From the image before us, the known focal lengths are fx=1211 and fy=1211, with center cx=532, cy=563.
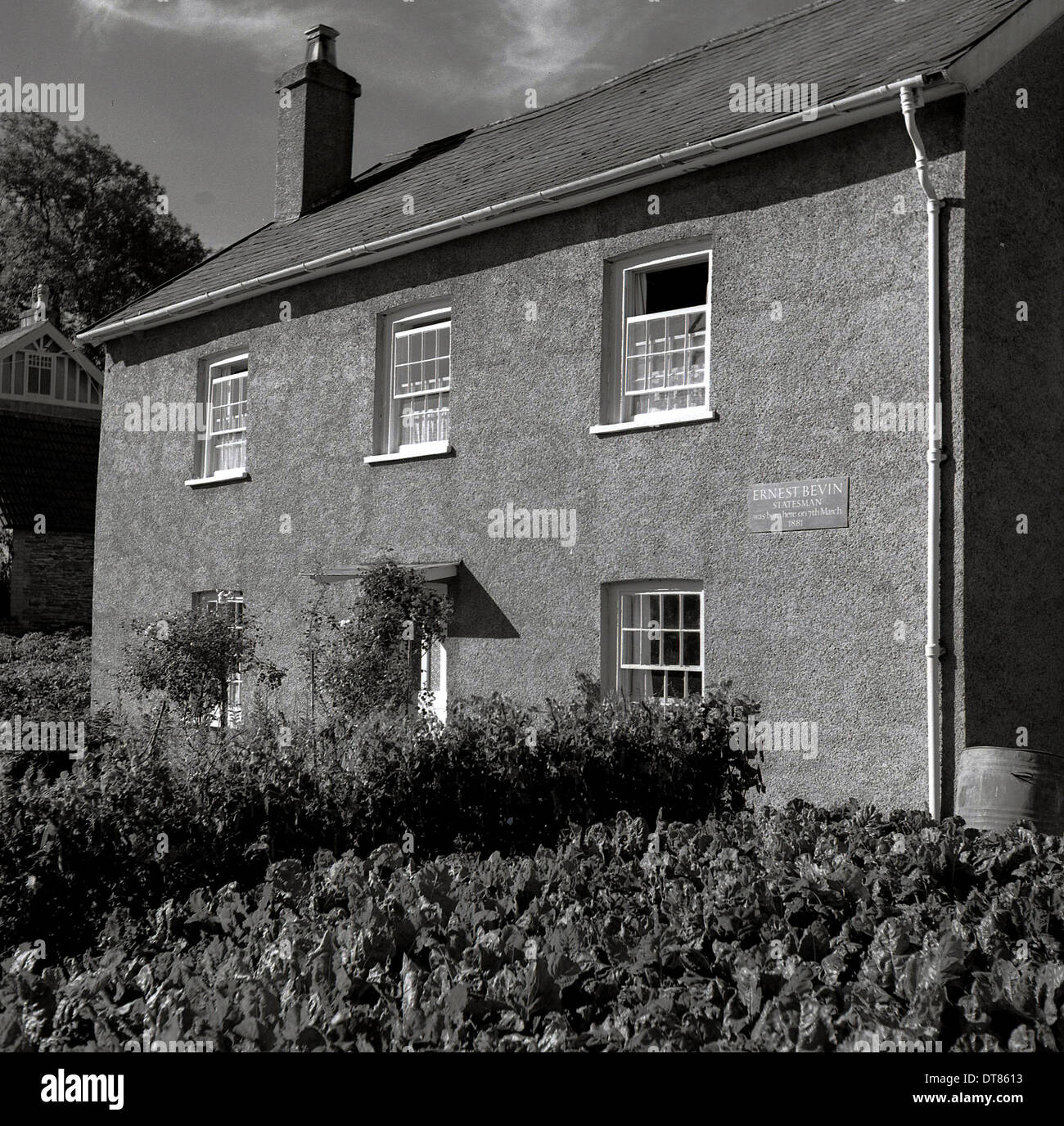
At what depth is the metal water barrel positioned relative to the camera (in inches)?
319

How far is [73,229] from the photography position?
43.8 meters

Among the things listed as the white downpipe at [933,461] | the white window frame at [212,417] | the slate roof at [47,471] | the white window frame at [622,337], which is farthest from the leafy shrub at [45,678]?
the white downpipe at [933,461]

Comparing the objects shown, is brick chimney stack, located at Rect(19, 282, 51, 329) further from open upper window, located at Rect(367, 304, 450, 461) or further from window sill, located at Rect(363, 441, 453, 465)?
window sill, located at Rect(363, 441, 453, 465)

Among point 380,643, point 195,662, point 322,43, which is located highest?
point 322,43

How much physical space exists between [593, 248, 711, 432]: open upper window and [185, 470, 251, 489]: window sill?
6.26 metres

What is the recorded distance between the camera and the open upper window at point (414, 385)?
14.4 m

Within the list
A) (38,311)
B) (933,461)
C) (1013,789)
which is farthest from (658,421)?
(38,311)

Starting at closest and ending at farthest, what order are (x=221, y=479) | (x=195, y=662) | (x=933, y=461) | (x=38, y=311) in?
(x=933, y=461)
(x=195, y=662)
(x=221, y=479)
(x=38, y=311)

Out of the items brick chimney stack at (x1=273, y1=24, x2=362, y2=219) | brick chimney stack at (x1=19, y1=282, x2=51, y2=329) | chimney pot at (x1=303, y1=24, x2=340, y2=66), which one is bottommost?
brick chimney stack at (x1=273, y1=24, x2=362, y2=219)

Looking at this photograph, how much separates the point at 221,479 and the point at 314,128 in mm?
6264

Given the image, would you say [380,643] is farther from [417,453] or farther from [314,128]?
[314,128]

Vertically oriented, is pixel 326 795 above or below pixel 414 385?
below

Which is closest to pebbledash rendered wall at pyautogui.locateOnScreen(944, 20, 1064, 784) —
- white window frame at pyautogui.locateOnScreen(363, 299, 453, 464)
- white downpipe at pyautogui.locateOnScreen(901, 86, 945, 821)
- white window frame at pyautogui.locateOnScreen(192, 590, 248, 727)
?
white downpipe at pyautogui.locateOnScreen(901, 86, 945, 821)

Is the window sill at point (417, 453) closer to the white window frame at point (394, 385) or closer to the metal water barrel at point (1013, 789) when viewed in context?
the white window frame at point (394, 385)
